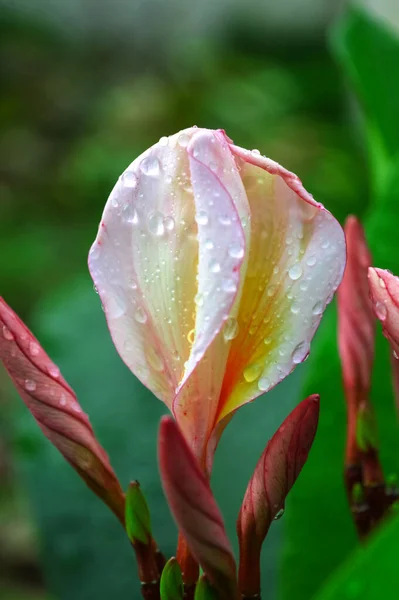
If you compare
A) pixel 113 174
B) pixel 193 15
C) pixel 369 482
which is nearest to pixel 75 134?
pixel 113 174

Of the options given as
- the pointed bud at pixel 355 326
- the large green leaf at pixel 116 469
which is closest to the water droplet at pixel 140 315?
the pointed bud at pixel 355 326

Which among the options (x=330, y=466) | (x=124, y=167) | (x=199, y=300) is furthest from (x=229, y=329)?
(x=124, y=167)

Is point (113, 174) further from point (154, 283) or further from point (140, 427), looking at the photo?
point (154, 283)

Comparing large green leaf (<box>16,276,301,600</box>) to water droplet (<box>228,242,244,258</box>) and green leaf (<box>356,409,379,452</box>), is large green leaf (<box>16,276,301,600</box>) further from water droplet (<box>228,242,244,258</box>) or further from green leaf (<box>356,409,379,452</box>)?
water droplet (<box>228,242,244,258</box>)

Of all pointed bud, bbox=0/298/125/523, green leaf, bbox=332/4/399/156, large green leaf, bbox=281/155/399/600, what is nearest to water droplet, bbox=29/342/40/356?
pointed bud, bbox=0/298/125/523

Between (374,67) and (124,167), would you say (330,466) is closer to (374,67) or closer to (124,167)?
(374,67)

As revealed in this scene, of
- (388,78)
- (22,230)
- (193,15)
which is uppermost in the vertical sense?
(193,15)
